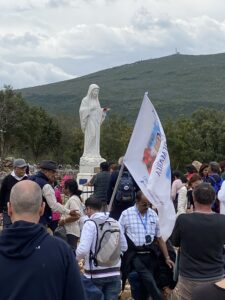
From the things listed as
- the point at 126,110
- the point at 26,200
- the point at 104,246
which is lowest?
the point at 104,246

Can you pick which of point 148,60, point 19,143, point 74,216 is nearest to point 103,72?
point 148,60

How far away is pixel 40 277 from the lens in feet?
11.1

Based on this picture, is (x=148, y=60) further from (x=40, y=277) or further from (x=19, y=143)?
(x=40, y=277)

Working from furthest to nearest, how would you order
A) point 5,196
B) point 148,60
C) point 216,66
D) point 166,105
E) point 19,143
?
point 148,60 < point 216,66 < point 166,105 < point 19,143 < point 5,196

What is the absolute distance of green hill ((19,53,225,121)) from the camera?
128m

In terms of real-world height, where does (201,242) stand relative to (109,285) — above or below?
above

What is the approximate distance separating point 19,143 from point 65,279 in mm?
49283

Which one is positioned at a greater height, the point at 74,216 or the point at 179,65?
the point at 179,65

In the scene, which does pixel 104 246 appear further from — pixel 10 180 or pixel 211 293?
pixel 211 293

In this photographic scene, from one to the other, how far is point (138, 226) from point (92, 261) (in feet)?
3.29

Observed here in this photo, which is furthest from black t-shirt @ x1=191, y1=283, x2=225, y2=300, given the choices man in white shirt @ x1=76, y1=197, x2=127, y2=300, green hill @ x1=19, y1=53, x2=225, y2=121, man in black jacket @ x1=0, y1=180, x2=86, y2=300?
green hill @ x1=19, y1=53, x2=225, y2=121

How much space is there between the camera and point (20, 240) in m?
3.37

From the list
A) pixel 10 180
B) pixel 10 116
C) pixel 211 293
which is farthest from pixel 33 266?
pixel 10 116

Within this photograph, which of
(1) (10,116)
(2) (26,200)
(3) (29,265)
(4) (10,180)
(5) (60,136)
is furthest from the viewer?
(5) (60,136)
